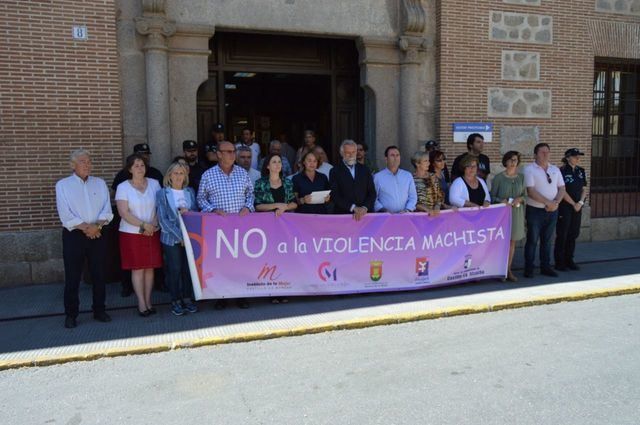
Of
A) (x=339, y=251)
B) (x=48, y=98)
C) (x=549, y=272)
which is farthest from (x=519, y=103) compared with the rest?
(x=48, y=98)

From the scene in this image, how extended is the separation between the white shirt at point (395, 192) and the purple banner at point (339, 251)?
24cm

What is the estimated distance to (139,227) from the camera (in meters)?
5.93

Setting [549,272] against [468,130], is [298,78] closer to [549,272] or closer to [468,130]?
[468,130]

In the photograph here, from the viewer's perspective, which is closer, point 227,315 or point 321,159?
point 227,315

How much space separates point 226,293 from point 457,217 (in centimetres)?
316

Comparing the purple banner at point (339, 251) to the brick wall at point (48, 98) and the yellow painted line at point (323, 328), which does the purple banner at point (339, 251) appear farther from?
the brick wall at point (48, 98)

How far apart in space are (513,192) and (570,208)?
1319 millimetres

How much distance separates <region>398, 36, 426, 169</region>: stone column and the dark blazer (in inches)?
127

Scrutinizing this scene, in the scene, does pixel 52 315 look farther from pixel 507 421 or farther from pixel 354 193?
pixel 507 421

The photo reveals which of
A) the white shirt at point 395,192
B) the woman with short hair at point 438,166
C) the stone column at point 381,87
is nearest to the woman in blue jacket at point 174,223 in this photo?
the white shirt at point 395,192

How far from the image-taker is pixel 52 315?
6.20 m

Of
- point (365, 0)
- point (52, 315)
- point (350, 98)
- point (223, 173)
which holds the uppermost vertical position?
point (365, 0)

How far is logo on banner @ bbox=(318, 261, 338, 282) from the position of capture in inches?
261

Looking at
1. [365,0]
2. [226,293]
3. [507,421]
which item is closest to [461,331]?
[507,421]
